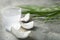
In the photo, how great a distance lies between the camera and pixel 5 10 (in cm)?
90

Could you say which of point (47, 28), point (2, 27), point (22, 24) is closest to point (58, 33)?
point (47, 28)

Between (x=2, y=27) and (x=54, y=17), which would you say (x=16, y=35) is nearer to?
(x=2, y=27)

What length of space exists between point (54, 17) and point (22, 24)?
20 centimetres

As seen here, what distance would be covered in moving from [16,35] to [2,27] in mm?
129

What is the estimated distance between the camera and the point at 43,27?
837 millimetres

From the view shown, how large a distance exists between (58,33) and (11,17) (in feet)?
0.86

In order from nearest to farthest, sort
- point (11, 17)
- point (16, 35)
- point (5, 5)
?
point (16, 35)
point (11, 17)
point (5, 5)

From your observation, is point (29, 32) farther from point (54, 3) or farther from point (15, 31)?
point (54, 3)

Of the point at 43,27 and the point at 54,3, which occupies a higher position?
the point at 54,3

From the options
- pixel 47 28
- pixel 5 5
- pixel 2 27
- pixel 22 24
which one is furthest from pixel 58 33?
pixel 5 5

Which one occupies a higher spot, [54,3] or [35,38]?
[54,3]

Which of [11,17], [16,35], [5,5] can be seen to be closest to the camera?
[16,35]

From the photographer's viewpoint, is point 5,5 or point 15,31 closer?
point 15,31

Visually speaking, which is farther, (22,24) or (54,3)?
(54,3)
